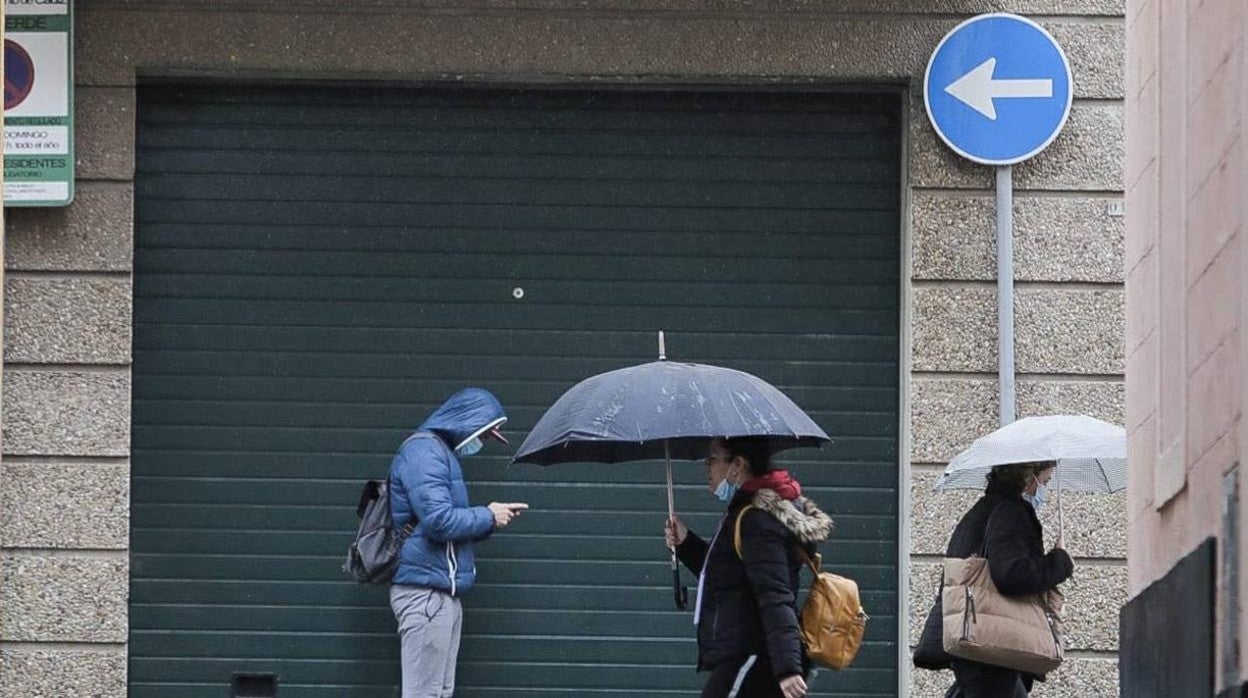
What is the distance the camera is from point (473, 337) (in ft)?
37.2

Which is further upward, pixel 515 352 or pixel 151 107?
pixel 151 107

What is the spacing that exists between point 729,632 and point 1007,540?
49.5 inches

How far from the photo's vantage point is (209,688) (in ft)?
36.8

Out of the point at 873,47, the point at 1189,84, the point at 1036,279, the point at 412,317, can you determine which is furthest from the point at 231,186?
the point at 1189,84

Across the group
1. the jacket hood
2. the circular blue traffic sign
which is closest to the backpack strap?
the jacket hood

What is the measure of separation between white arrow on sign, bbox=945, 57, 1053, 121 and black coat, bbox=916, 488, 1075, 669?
2712mm

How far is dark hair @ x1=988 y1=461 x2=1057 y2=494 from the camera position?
9078 millimetres

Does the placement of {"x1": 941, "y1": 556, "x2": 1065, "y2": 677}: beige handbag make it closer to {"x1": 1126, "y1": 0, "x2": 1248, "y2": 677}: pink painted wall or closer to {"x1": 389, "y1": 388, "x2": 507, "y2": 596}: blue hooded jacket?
{"x1": 1126, "y1": 0, "x2": 1248, "y2": 677}: pink painted wall

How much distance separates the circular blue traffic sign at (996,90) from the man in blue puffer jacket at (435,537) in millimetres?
2700

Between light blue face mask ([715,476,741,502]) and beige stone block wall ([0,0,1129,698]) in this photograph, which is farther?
beige stone block wall ([0,0,1129,698])

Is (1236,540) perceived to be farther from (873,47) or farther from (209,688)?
(209,688)

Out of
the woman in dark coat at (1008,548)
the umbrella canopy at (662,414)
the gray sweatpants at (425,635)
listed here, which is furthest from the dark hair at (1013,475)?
the gray sweatpants at (425,635)

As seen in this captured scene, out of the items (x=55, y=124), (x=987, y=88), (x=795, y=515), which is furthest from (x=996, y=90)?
(x=55, y=124)

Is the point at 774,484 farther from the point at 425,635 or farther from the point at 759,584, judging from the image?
the point at 425,635
